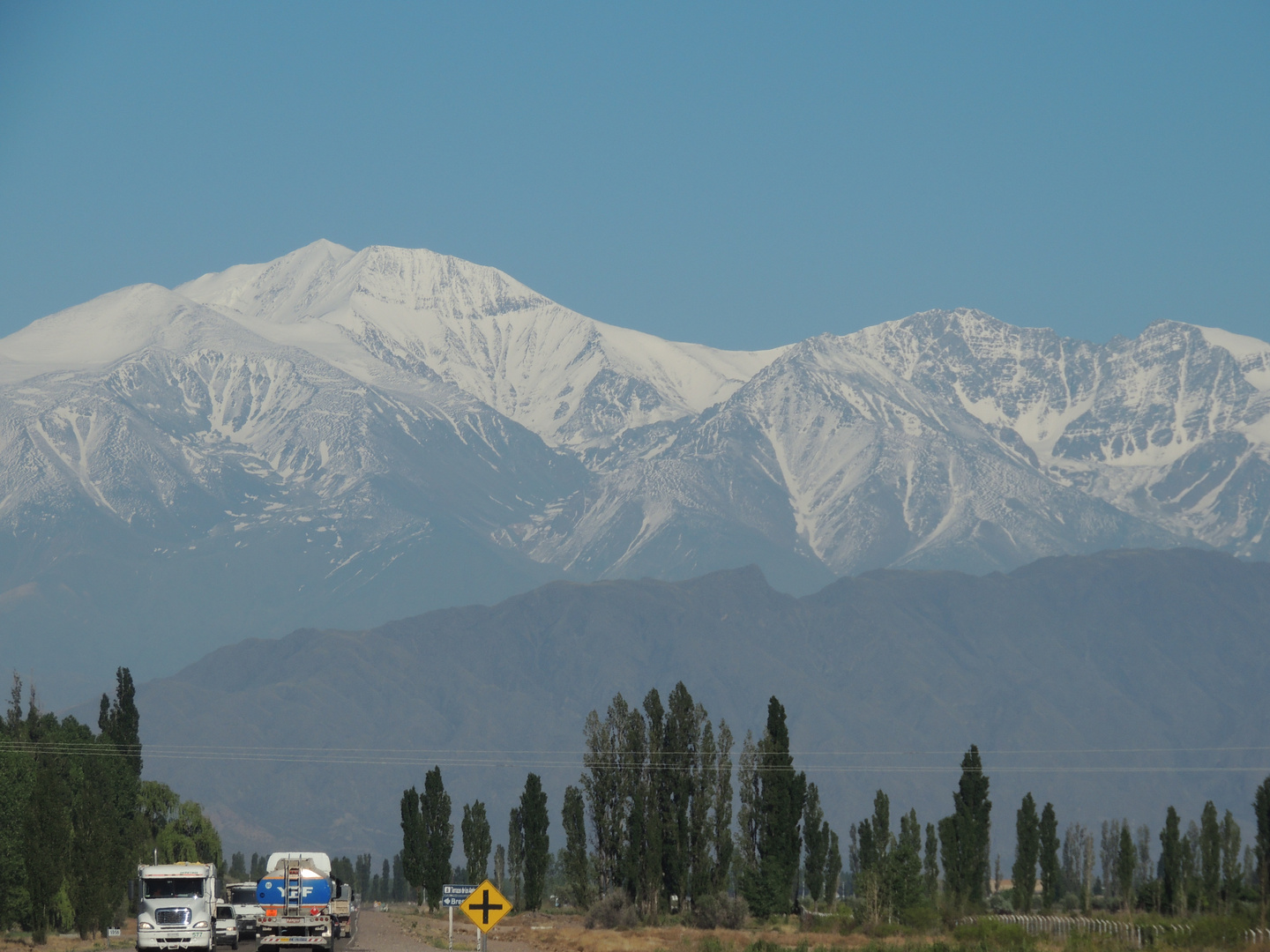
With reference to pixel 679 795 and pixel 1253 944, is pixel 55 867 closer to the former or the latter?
pixel 679 795

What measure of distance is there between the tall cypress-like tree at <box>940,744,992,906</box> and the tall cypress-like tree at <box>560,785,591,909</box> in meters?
28.7

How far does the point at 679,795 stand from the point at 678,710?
6.79 m

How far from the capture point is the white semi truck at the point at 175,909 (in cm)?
6700

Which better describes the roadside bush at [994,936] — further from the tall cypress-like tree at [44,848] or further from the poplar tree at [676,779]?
the tall cypress-like tree at [44,848]

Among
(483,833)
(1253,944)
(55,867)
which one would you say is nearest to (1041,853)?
(483,833)

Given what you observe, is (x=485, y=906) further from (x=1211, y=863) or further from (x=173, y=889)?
(x=1211, y=863)

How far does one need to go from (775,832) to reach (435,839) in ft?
126

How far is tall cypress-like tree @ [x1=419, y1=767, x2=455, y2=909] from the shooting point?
13662 centimetres

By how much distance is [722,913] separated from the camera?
334 feet

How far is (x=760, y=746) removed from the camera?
114m

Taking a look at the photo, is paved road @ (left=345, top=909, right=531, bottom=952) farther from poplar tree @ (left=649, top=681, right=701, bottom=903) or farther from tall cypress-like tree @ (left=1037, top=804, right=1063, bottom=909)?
tall cypress-like tree @ (left=1037, top=804, right=1063, bottom=909)

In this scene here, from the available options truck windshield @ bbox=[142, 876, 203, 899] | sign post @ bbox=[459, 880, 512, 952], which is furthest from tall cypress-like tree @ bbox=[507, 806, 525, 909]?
sign post @ bbox=[459, 880, 512, 952]

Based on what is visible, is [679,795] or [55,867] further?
[679,795]

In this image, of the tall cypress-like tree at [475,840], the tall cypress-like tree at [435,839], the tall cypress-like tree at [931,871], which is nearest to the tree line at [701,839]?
the tall cypress-like tree at [435,839]
